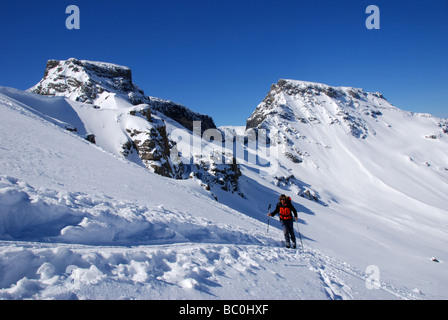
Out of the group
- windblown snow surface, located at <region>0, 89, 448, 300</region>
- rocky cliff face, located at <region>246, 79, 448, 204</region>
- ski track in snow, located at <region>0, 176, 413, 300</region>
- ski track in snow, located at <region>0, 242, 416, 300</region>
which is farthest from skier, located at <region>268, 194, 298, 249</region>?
rocky cliff face, located at <region>246, 79, 448, 204</region>

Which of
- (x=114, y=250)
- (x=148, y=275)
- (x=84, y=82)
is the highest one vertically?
(x=84, y=82)

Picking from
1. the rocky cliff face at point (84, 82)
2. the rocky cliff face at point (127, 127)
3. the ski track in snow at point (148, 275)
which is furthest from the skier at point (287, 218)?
the rocky cliff face at point (84, 82)

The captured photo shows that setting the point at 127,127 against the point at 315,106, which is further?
the point at 315,106

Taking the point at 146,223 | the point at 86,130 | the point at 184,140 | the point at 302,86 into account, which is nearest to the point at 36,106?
the point at 86,130

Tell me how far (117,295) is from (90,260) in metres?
0.92

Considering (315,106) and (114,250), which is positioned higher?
(315,106)

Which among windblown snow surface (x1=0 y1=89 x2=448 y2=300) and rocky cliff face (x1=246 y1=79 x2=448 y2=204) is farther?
rocky cliff face (x1=246 y1=79 x2=448 y2=204)

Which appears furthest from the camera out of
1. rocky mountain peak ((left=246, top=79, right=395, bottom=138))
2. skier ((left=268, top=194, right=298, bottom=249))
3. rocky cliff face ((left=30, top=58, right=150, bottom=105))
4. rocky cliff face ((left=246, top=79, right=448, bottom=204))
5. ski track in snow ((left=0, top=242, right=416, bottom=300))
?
rocky mountain peak ((left=246, top=79, right=395, bottom=138))

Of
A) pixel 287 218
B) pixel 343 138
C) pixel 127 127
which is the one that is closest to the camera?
pixel 287 218

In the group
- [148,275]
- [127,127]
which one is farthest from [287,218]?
[127,127]

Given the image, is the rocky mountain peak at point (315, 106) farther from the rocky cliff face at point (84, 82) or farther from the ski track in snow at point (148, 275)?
the ski track in snow at point (148, 275)

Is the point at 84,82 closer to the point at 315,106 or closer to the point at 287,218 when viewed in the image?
the point at 287,218

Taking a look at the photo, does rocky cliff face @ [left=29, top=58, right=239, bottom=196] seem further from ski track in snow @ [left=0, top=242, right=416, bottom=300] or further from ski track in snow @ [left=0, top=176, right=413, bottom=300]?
ski track in snow @ [left=0, top=242, right=416, bottom=300]

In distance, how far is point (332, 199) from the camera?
233 ft
